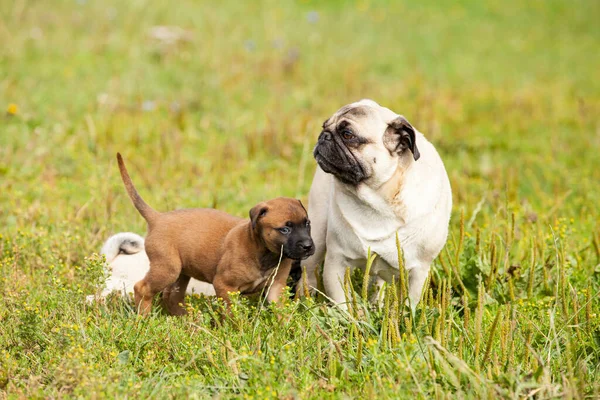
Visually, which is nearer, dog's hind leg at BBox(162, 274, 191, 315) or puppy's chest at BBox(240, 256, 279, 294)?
puppy's chest at BBox(240, 256, 279, 294)

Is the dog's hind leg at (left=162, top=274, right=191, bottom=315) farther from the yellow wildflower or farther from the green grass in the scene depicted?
the yellow wildflower

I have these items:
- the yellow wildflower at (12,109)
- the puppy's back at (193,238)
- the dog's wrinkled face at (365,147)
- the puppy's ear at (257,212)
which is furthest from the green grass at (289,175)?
the dog's wrinkled face at (365,147)

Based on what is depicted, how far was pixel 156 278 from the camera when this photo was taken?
4930 millimetres

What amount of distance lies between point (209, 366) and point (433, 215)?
152 cm

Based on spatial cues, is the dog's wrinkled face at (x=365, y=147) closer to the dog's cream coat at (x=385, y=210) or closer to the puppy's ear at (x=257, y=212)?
the dog's cream coat at (x=385, y=210)

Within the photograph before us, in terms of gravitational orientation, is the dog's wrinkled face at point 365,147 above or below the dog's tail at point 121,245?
above

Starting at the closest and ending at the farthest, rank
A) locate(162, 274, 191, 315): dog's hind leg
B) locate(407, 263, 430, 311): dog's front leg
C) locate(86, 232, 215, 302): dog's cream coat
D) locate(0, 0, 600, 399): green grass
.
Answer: locate(0, 0, 600, 399): green grass < locate(407, 263, 430, 311): dog's front leg < locate(162, 274, 191, 315): dog's hind leg < locate(86, 232, 215, 302): dog's cream coat

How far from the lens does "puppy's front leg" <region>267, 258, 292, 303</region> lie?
4938 millimetres

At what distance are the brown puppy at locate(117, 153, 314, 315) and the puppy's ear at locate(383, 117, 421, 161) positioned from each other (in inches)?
28.0

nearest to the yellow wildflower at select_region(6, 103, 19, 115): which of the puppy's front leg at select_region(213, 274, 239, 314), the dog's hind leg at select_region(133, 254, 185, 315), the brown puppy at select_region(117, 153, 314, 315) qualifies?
the brown puppy at select_region(117, 153, 314, 315)

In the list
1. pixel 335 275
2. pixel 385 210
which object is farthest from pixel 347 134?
pixel 335 275

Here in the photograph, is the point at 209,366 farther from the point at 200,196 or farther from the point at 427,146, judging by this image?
the point at 200,196

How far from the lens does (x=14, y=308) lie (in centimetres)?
462

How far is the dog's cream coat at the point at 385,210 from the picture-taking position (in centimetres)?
447
